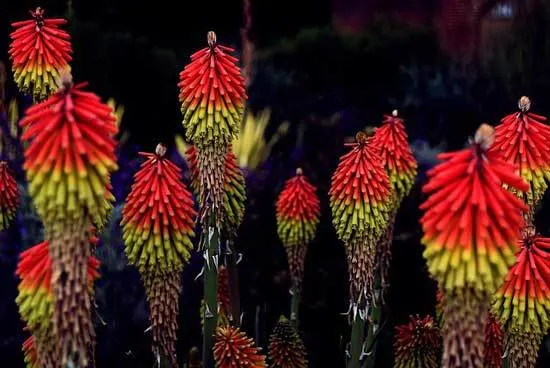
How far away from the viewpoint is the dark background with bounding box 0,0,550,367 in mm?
5574

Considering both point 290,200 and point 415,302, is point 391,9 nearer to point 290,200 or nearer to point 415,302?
point 415,302

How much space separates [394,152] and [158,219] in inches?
58.2

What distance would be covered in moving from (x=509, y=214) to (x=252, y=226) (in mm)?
3407

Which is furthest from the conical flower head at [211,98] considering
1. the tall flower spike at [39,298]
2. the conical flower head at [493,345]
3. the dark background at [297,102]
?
the dark background at [297,102]

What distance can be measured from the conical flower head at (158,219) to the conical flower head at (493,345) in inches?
67.4

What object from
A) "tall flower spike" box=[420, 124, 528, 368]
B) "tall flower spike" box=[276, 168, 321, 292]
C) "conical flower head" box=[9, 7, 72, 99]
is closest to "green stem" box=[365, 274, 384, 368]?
"tall flower spike" box=[276, 168, 321, 292]

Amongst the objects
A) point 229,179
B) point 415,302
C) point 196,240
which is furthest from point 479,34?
point 229,179

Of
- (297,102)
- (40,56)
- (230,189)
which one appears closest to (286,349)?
(230,189)

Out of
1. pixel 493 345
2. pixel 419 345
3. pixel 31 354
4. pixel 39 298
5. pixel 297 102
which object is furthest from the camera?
pixel 297 102

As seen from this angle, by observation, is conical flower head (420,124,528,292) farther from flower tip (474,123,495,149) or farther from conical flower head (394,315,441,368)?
conical flower head (394,315,441,368)

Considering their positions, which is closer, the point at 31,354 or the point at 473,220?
the point at 473,220

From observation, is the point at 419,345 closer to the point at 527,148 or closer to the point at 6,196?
the point at 527,148

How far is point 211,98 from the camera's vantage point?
3914 mm

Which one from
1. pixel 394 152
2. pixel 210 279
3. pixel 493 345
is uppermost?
pixel 394 152
